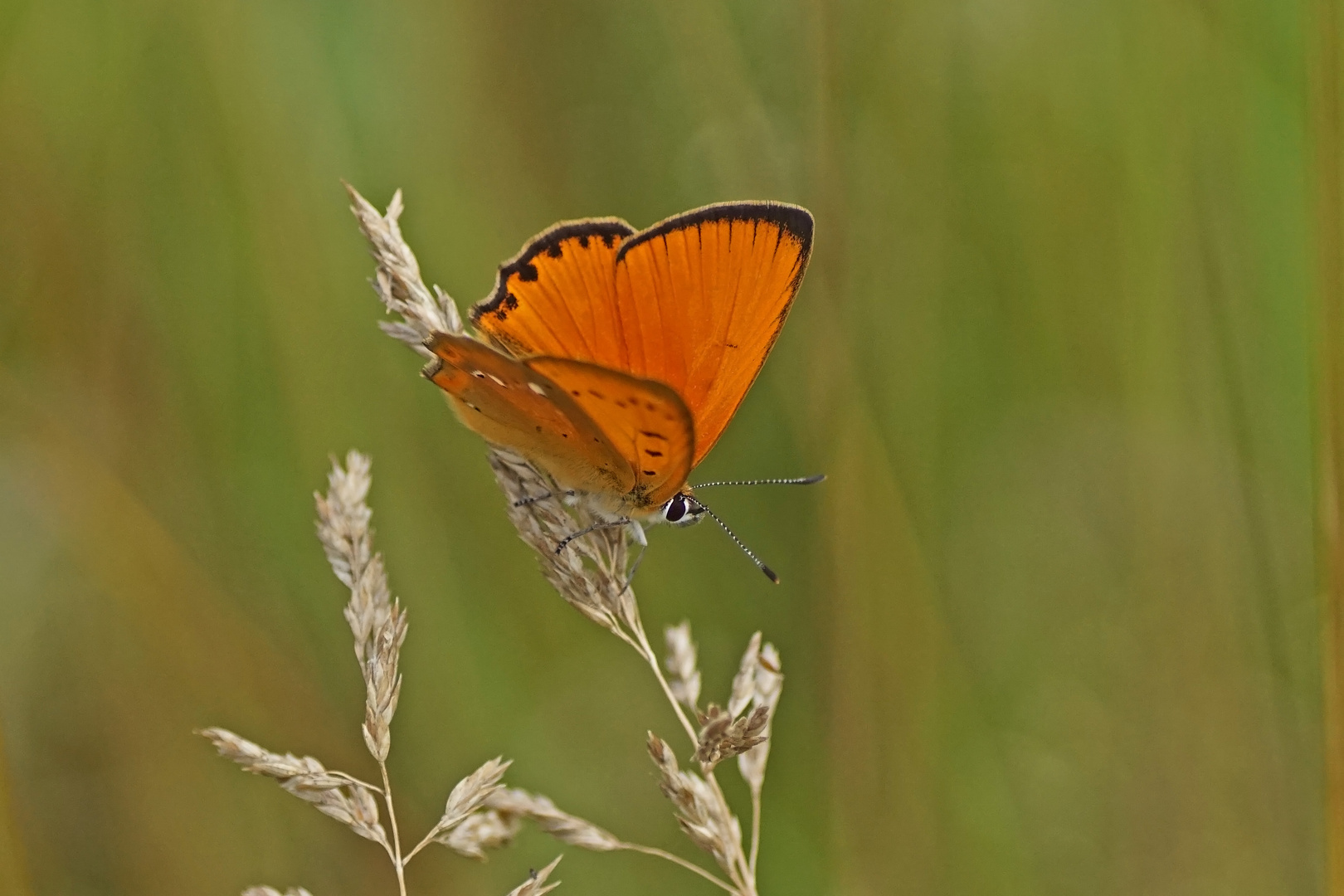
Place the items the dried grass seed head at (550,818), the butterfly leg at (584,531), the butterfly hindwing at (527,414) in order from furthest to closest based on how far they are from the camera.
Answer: the butterfly leg at (584,531)
the butterfly hindwing at (527,414)
the dried grass seed head at (550,818)

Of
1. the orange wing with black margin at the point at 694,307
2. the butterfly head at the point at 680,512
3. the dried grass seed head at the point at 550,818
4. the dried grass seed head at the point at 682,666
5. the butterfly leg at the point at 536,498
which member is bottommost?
the dried grass seed head at the point at 550,818

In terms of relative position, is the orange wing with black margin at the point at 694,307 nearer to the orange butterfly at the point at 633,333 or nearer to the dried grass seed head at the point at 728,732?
the orange butterfly at the point at 633,333

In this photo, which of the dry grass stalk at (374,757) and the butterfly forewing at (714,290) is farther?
the butterfly forewing at (714,290)

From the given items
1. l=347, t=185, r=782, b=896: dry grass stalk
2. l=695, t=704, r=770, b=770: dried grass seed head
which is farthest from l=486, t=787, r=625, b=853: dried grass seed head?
l=695, t=704, r=770, b=770: dried grass seed head

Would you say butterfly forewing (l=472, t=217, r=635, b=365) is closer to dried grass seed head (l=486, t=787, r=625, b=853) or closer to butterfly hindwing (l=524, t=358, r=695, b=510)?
butterfly hindwing (l=524, t=358, r=695, b=510)

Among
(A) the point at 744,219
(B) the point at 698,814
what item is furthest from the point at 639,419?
(B) the point at 698,814

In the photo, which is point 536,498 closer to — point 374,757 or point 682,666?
point 682,666

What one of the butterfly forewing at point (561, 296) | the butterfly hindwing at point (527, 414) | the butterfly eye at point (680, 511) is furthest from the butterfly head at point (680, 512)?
the butterfly forewing at point (561, 296)
